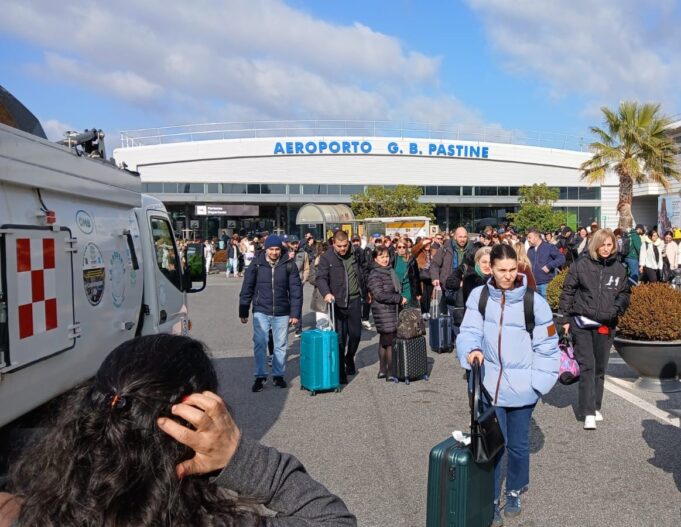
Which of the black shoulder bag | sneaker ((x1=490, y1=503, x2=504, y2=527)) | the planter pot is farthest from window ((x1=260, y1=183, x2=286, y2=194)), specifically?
the black shoulder bag

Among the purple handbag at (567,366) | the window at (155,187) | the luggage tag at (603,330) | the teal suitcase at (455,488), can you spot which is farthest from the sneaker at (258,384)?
the window at (155,187)

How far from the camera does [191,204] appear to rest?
4675 centimetres

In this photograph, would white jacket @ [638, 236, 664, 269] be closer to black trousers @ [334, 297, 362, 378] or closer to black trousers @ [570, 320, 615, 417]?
black trousers @ [334, 297, 362, 378]

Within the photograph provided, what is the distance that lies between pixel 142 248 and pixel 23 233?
2364mm

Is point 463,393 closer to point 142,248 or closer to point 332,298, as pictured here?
point 332,298

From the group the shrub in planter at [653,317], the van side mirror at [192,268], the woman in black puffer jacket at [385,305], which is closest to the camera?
the van side mirror at [192,268]

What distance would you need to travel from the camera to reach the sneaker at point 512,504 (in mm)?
4035

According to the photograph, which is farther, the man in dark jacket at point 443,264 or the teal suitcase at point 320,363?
the man in dark jacket at point 443,264

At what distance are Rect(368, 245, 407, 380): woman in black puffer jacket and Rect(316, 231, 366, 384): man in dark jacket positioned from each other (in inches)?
9.1

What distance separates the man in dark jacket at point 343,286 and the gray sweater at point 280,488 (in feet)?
20.8

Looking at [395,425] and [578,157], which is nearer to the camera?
[395,425]

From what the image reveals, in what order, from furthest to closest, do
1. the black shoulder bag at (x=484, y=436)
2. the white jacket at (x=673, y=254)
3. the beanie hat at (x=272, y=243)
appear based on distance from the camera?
1. the white jacket at (x=673, y=254)
2. the beanie hat at (x=272, y=243)
3. the black shoulder bag at (x=484, y=436)

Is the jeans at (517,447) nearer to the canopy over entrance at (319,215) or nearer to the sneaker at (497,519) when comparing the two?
the sneaker at (497,519)

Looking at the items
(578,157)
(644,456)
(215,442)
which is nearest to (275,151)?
(578,157)
